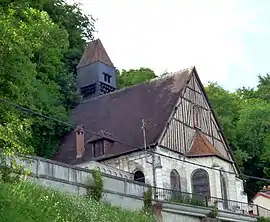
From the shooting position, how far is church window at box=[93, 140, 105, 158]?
3694 cm

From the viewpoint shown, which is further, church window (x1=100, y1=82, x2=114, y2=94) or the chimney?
church window (x1=100, y1=82, x2=114, y2=94)

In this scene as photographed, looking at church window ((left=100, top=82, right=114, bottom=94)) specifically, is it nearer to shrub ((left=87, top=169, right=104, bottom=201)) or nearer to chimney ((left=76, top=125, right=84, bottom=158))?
chimney ((left=76, top=125, right=84, bottom=158))

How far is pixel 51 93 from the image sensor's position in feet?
132

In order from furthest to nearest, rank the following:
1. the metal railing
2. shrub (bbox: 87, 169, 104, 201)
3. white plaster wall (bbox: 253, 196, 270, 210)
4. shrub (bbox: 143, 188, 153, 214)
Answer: white plaster wall (bbox: 253, 196, 270, 210)
the metal railing
shrub (bbox: 143, 188, 153, 214)
shrub (bbox: 87, 169, 104, 201)

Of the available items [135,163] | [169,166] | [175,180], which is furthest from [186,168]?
[135,163]

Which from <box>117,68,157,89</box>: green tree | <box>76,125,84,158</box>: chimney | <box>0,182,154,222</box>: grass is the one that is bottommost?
<box>0,182,154,222</box>: grass

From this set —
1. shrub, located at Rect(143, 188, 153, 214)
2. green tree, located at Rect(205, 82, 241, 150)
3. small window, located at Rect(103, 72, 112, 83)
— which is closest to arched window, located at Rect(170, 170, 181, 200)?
shrub, located at Rect(143, 188, 153, 214)

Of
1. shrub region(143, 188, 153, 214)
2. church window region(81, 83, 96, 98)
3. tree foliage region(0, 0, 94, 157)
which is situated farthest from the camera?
church window region(81, 83, 96, 98)

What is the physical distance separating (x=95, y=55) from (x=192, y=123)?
11.4 metres

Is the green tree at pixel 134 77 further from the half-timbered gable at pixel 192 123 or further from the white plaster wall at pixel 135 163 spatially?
the white plaster wall at pixel 135 163

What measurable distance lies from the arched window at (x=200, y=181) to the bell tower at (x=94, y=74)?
11934 millimetres

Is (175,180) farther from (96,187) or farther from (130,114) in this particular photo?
(96,187)

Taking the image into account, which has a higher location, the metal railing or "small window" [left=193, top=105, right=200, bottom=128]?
"small window" [left=193, top=105, right=200, bottom=128]

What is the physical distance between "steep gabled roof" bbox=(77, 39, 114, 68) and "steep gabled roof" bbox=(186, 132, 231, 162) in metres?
11.6
